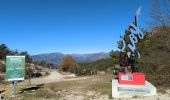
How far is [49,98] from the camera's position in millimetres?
18438

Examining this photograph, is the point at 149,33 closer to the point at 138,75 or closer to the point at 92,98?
the point at 138,75

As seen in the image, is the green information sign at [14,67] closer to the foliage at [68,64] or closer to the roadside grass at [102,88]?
the roadside grass at [102,88]

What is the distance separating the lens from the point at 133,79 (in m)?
19.4

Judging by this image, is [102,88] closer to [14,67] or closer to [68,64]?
[14,67]

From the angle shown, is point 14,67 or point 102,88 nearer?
A: point 14,67

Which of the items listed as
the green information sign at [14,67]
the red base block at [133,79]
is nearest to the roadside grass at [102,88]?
the red base block at [133,79]

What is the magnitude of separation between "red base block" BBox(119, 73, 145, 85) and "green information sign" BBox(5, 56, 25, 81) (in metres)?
6.91

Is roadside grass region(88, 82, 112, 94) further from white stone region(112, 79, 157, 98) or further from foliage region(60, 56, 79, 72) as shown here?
foliage region(60, 56, 79, 72)

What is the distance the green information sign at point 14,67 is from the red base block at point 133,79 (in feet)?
22.7

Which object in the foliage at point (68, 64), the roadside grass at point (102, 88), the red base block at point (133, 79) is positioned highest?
the foliage at point (68, 64)

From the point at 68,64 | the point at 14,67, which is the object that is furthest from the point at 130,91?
the point at 68,64

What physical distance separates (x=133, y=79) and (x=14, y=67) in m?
8.05

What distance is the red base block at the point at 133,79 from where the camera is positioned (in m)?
19.3

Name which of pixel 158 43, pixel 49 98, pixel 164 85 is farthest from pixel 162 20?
pixel 49 98
